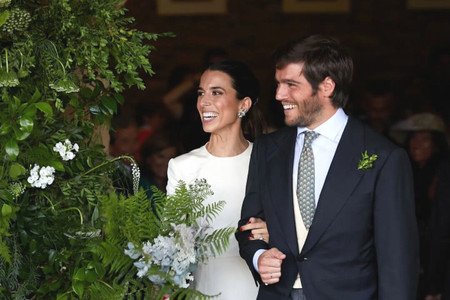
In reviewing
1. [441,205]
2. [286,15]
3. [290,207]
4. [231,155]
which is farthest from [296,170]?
[286,15]

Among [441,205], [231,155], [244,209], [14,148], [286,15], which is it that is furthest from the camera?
[286,15]

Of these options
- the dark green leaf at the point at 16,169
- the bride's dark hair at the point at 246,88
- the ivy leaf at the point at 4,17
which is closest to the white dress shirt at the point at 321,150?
the bride's dark hair at the point at 246,88

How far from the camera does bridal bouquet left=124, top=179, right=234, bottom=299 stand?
267 cm

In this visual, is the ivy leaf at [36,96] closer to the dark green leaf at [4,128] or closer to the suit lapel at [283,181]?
the dark green leaf at [4,128]

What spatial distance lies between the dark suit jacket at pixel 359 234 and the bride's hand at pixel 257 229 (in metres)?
0.10

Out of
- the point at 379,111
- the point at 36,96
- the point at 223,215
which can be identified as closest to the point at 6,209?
the point at 36,96

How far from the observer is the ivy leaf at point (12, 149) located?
2814mm

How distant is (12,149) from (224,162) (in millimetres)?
1050

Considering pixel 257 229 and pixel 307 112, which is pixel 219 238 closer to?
pixel 257 229

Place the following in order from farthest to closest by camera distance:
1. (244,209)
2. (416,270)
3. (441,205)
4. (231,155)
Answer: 1. (441,205)
2. (231,155)
3. (244,209)
4. (416,270)

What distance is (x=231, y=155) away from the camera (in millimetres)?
3660

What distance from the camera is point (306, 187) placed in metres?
3.04

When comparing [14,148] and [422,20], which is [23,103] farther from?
[422,20]

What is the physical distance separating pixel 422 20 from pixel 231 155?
467 cm
